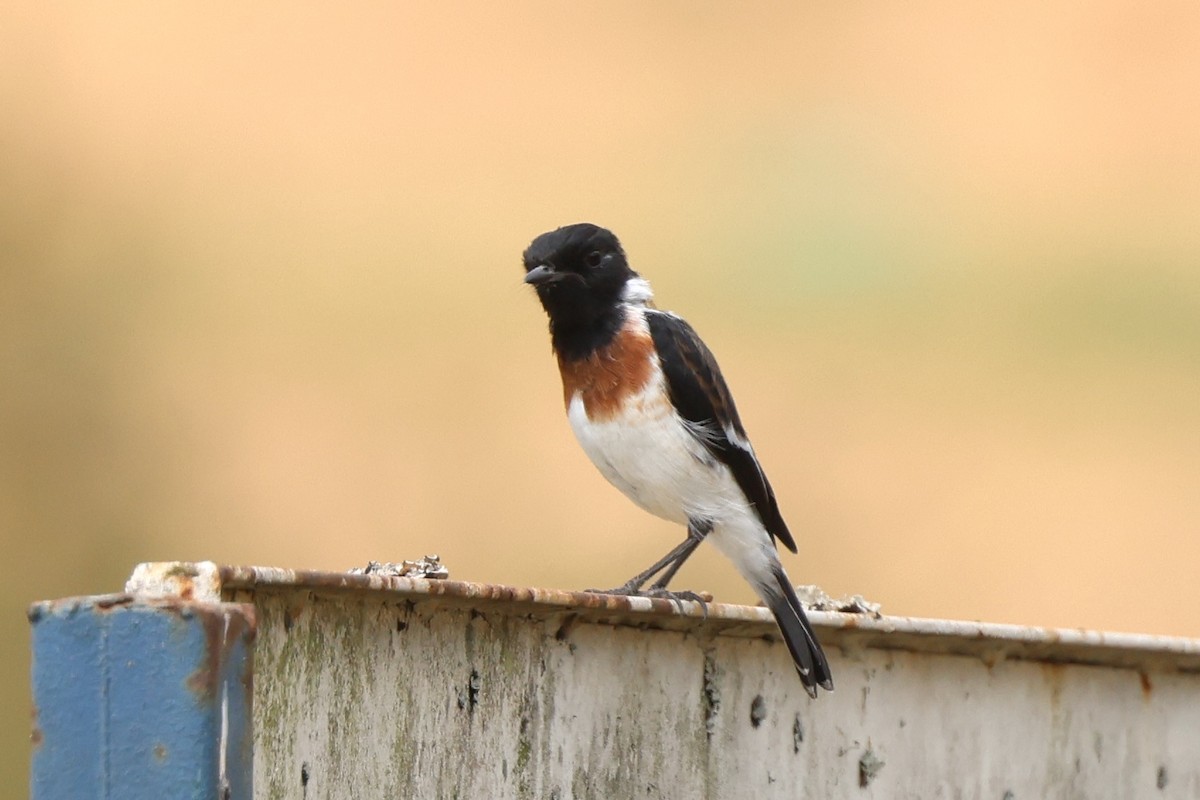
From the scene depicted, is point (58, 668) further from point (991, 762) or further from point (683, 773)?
point (991, 762)

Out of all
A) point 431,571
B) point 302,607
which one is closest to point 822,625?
point 431,571

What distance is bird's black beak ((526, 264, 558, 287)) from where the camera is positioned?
4160 millimetres

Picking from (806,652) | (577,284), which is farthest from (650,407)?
(806,652)

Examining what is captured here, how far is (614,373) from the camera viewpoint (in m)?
4.11

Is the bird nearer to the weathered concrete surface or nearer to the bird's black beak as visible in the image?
the bird's black beak

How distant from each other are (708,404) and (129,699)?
283 centimetres

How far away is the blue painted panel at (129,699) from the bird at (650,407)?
260 cm

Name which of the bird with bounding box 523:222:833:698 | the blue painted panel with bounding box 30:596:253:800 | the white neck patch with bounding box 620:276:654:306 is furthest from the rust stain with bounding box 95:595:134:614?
the white neck patch with bounding box 620:276:654:306

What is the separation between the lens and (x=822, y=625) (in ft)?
8.48

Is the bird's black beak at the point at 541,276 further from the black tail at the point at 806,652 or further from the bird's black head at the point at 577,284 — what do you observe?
the black tail at the point at 806,652

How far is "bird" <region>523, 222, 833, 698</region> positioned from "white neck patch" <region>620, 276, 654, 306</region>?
0.01 meters

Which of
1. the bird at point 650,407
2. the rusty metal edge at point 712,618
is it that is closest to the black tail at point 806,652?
the rusty metal edge at point 712,618

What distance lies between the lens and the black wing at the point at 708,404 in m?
4.11

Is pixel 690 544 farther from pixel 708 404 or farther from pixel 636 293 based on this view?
pixel 636 293
